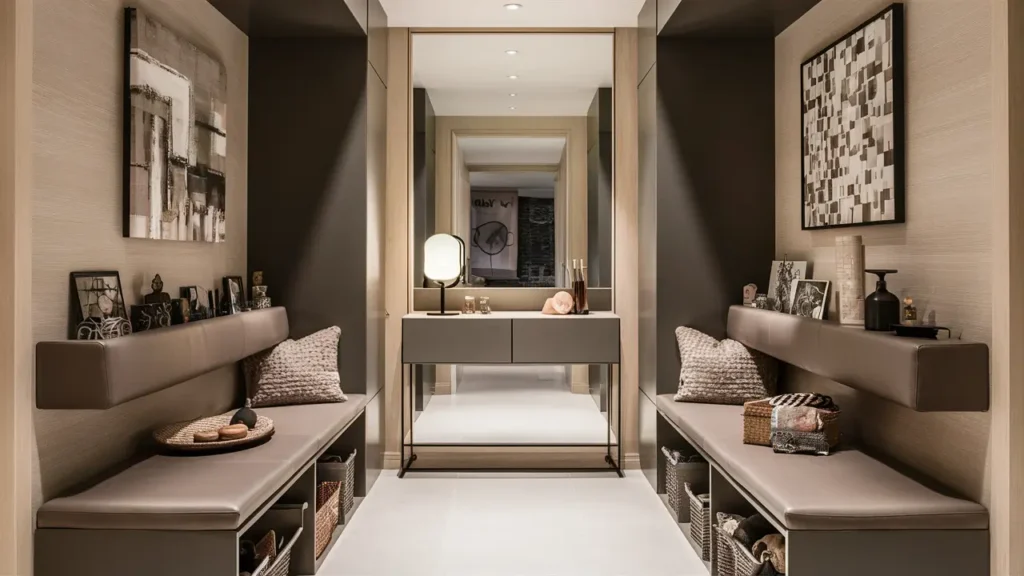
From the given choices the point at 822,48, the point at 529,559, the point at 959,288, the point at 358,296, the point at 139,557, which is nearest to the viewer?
the point at 139,557

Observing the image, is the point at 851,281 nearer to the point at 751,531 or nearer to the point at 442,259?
the point at 751,531

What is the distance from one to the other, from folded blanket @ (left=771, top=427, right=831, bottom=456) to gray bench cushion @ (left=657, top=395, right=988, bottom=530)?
3 centimetres

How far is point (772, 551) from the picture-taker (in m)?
2.30

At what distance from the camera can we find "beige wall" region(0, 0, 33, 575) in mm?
1907

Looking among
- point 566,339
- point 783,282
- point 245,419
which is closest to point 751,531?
point 783,282

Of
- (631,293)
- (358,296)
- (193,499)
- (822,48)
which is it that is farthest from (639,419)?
(193,499)

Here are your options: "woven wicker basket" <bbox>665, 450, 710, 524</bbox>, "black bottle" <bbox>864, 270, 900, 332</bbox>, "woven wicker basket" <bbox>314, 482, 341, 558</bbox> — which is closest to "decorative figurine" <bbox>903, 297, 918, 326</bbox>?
"black bottle" <bbox>864, 270, 900, 332</bbox>

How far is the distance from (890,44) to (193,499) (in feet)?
8.75

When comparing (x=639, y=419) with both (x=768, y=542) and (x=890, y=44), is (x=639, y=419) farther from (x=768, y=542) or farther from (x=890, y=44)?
(x=890, y=44)

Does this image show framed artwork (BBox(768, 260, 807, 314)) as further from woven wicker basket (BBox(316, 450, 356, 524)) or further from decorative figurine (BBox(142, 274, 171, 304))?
decorative figurine (BBox(142, 274, 171, 304))

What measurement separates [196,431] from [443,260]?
185 cm

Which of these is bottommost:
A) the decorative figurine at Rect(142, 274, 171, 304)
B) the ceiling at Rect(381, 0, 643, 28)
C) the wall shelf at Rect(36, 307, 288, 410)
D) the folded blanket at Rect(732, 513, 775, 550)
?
the folded blanket at Rect(732, 513, 775, 550)

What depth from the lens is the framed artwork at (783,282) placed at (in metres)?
3.42

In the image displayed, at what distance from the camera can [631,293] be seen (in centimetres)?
420
